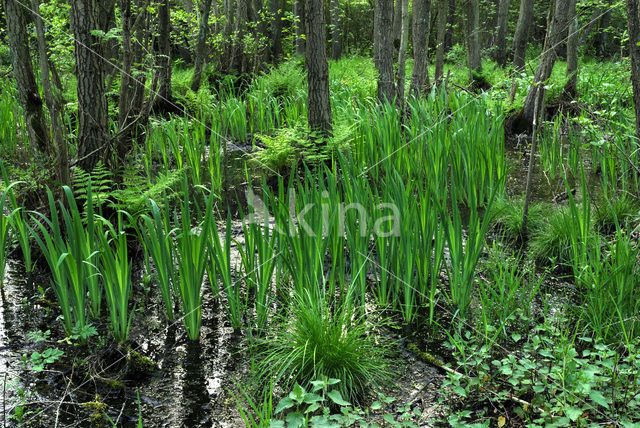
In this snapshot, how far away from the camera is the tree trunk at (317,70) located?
4.72m

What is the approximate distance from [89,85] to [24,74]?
1.79ft

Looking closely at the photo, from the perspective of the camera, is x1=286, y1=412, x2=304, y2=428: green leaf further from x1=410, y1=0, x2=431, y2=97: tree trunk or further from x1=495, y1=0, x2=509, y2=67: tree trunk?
→ x1=495, y1=0, x2=509, y2=67: tree trunk

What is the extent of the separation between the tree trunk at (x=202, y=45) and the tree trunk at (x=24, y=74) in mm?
3898

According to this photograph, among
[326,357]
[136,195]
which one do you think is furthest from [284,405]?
[136,195]

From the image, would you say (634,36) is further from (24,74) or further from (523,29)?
(523,29)

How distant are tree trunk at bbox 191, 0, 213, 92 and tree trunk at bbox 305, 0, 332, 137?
321 centimetres

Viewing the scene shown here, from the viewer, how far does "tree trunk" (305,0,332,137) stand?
4.72 metres

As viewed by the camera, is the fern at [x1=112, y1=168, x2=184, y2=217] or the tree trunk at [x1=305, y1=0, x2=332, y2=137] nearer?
the fern at [x1=112, y1=168, x2=184, y2=217]

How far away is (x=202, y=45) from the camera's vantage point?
8.15 meters

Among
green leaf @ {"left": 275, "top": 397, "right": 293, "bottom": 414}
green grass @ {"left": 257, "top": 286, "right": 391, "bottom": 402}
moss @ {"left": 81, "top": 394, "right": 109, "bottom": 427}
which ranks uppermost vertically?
green leaf @ {"left": 275, "top": 397, "right": 293, "bottom": 414}

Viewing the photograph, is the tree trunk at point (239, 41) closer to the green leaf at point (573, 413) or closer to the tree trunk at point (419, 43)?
the tree trunk at point (419, 43)

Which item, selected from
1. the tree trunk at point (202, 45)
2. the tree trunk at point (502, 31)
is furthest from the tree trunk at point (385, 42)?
the tree trunk at point (502, 31)

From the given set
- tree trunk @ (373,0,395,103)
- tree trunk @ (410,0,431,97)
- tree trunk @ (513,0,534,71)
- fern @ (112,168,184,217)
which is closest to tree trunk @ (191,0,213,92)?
tree trunk @ (373,0,395,103)

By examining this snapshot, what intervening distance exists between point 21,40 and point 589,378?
14.2 feet
